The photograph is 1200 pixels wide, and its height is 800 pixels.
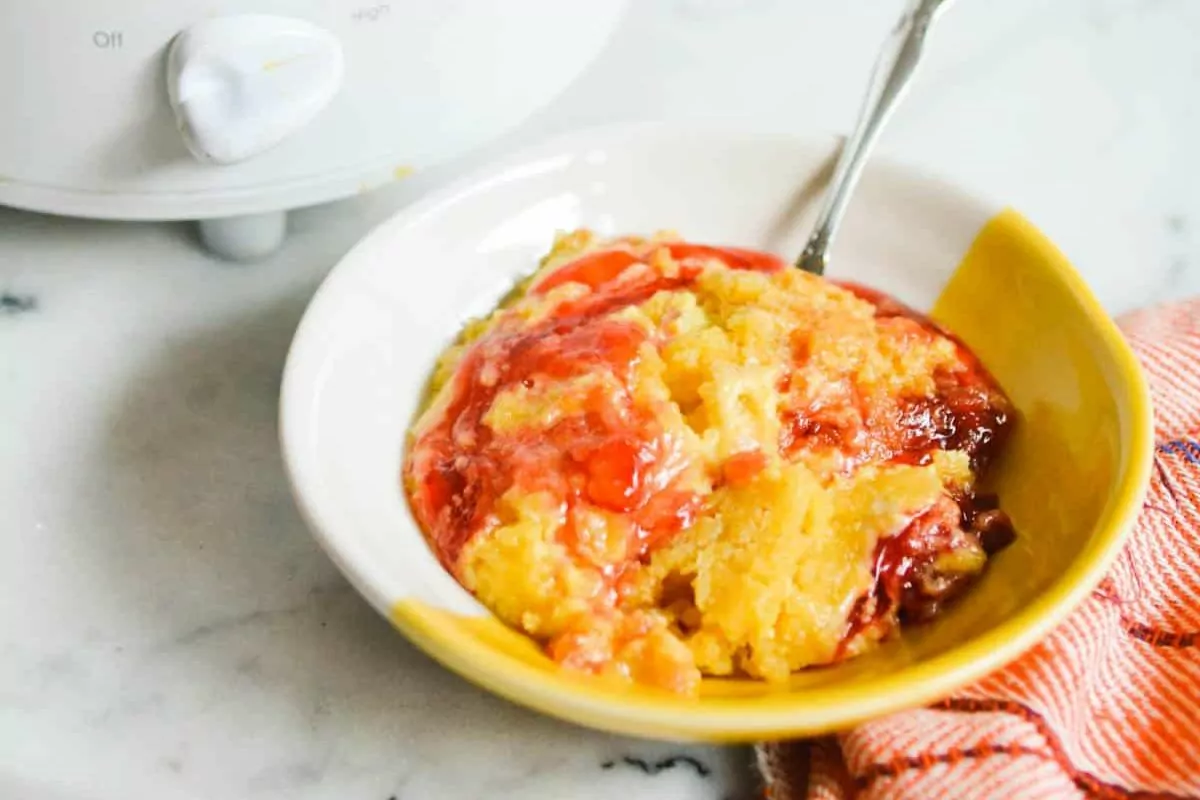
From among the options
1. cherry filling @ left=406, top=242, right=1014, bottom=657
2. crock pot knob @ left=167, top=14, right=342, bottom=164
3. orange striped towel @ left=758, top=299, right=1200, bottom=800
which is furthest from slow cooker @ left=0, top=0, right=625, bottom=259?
orange striped towel @ left=758, top=299, right=1200, bottom=800

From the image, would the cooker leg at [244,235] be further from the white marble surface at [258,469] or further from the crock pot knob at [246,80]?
the crock pot knob at [246,80]

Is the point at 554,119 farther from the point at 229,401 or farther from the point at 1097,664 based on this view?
the point at 1097,664

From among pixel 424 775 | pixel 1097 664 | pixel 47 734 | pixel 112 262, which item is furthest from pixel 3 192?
pixel 1097 664

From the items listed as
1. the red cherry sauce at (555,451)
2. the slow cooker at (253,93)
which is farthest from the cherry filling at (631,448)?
the slow cooker at (253,93)

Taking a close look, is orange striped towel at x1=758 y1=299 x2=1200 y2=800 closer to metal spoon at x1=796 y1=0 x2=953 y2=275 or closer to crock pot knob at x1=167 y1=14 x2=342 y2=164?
metal spoon at x1=796 y1=0 x2=953 y2=275

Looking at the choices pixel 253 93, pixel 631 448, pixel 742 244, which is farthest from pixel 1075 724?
pixel 253 93

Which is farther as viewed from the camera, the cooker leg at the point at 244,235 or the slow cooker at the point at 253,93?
the cooker leg at the point at 244,235

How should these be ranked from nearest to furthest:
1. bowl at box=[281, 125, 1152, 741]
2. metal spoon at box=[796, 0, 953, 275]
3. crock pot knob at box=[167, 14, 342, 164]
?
bowl at box=[281, 125, 1152, 741] → crock pot knob at box=[167, 14, 342, 164] → metal spoon at box=[796, 0, 953, 275]
